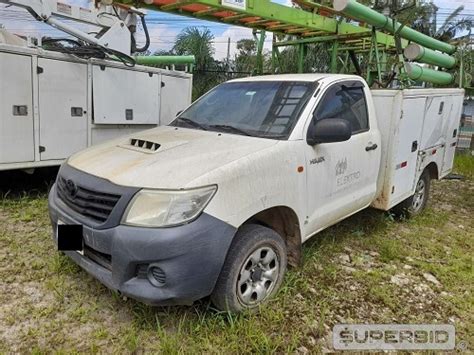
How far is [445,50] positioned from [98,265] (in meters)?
8.19

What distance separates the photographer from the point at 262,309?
9.15 ft

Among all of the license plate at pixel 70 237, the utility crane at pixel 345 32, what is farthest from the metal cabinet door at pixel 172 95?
the license plate at pixel 70 237

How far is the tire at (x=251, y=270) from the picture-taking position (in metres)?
2.55

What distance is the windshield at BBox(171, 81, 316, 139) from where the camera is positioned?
316cm

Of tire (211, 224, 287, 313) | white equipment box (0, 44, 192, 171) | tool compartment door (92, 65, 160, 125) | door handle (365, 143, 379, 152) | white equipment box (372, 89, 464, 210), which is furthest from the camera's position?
tool compartment door (92, 65, 160, 125)

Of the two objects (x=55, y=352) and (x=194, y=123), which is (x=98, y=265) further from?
(x=194, y=123)

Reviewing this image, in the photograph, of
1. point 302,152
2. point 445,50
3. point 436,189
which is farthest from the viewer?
point 445,50

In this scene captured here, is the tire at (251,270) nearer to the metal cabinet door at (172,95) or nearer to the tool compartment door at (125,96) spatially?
the tool compartment door at (125,96)

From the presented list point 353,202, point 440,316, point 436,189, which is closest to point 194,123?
point 353,202

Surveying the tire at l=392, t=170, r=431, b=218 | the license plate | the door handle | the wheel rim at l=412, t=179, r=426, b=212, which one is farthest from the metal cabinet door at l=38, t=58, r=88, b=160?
the wheel rim at l=412, t=179, r=426, b=212

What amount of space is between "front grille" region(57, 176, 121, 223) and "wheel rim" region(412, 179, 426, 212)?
412 centimetres

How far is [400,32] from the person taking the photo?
6391 mm
